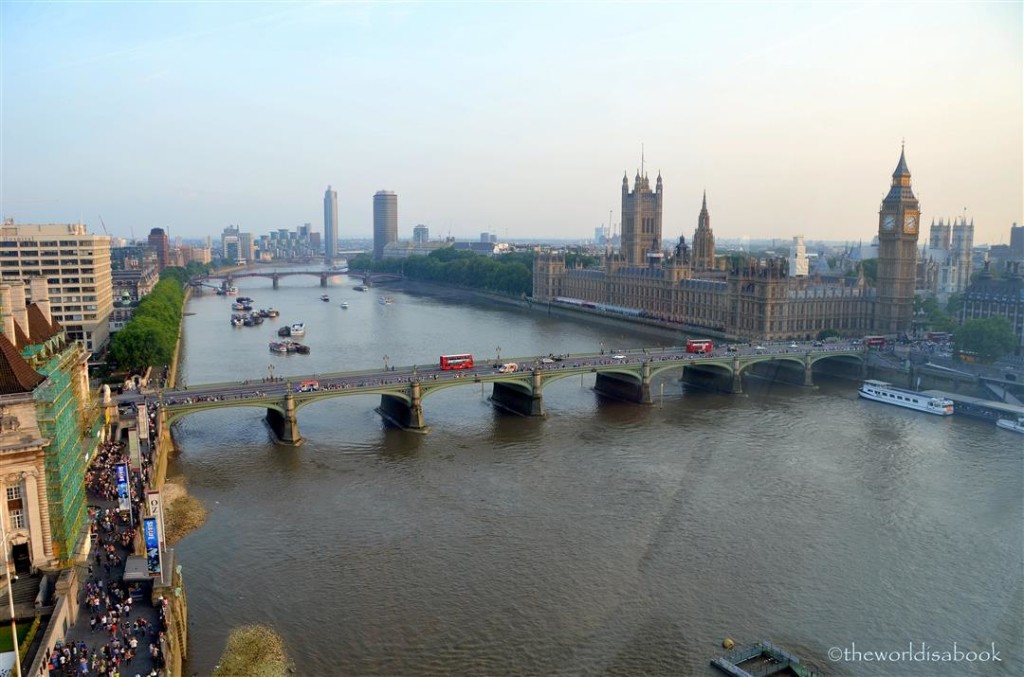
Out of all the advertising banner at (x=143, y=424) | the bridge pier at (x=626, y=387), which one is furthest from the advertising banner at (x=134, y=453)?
the bridge pier at (x=626, y=387)

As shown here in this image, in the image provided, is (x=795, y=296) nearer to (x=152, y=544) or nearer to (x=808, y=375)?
(x=808, y=375)

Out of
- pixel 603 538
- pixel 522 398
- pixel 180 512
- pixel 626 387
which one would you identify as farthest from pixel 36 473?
pixel 626 387

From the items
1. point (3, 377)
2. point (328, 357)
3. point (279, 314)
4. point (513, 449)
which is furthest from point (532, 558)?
point (279, 314)

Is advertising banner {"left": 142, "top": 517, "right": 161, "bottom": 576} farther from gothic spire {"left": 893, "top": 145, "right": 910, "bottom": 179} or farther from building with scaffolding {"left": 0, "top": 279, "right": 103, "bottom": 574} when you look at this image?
gothic spire {"left": 893, "top": 145, "right": 910, "bottom": 179}

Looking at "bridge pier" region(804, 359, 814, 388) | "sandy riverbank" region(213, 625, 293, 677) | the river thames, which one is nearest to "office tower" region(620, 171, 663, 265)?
"bridge pier" region(804, 359, 814, 388)

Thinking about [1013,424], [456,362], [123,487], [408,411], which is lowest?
[1013,424]
